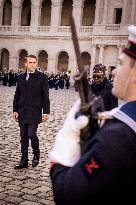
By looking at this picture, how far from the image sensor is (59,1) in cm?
4303

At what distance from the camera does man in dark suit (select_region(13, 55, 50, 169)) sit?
6.36 meters

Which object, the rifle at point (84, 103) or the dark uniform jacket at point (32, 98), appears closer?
the rifle at point (84, 103)

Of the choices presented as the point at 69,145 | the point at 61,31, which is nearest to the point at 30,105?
the point at 69,145

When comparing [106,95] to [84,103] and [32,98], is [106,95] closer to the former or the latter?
[32,98]

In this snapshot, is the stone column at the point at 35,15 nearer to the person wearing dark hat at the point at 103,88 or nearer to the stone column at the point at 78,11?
the stone column at the point at 78,11

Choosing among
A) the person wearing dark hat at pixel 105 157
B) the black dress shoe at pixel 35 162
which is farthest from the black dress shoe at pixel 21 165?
the person wearing dark hat at pixel 105 157

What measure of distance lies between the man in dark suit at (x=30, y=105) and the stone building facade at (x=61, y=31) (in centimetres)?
3206

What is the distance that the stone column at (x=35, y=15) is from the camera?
4403cm

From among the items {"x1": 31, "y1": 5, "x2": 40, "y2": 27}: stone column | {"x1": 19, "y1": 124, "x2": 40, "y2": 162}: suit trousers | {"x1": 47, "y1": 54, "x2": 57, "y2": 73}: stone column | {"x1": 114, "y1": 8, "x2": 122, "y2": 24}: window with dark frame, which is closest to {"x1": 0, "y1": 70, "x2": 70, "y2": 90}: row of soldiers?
{"x1": 47, "y1": 54, "x2": 57, "y2": 73}: stone column

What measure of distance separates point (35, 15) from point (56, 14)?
257 centimetres

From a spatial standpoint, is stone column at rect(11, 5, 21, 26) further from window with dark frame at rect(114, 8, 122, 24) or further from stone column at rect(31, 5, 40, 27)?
window with dark frame at rect(114, 8, 122, 24)

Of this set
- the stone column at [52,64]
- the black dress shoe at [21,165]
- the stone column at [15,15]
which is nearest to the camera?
the black dress shoe at [21,165]

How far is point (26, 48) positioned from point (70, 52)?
5698mm

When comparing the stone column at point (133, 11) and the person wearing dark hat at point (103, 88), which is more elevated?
the stone column at point (133, 11)
